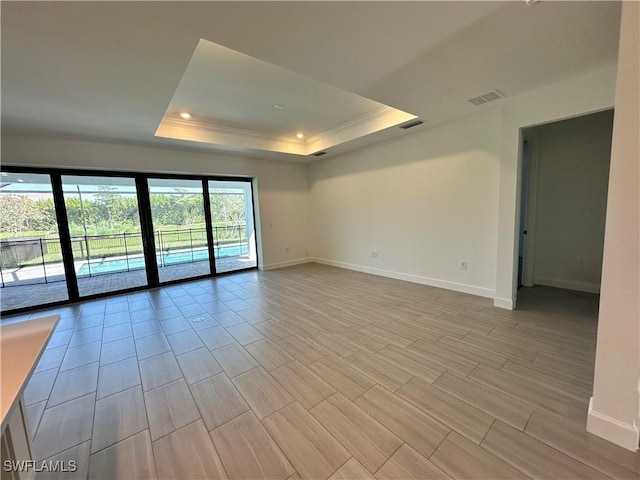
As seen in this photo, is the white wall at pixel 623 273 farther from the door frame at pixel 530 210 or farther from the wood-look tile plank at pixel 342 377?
the door frame at pixel 530 210

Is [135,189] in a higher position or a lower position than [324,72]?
lower

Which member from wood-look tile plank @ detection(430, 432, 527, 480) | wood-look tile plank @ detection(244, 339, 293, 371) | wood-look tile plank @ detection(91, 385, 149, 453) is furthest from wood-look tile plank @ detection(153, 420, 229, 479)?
wood-look tile plank @ detection(430, 432, 527, 480)

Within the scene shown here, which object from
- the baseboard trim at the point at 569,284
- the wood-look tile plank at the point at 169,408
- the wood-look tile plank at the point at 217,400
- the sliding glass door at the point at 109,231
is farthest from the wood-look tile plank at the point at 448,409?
the sliding glass door at the point at 109,231

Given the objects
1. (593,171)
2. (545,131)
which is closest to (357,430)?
(593,171)

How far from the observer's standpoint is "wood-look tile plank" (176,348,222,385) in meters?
2.20

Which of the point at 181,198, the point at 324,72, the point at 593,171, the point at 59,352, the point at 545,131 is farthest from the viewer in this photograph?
the point at 181,198

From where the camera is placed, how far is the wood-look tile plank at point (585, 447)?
1316mm

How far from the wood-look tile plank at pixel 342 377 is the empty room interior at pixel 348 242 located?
2 centimetres

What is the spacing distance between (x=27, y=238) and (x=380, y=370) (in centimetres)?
530

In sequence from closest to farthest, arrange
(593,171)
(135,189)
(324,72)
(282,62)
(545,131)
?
(282,62), (324,72), (593,171), (545,131), (135,189)

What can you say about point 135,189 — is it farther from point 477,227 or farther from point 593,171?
point 593,171

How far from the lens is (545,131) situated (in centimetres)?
403

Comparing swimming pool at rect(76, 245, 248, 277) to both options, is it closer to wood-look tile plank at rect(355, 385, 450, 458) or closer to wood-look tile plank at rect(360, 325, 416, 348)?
wood-look tile plank at rect(360, 325, 416, 348)

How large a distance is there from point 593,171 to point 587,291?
174cm
